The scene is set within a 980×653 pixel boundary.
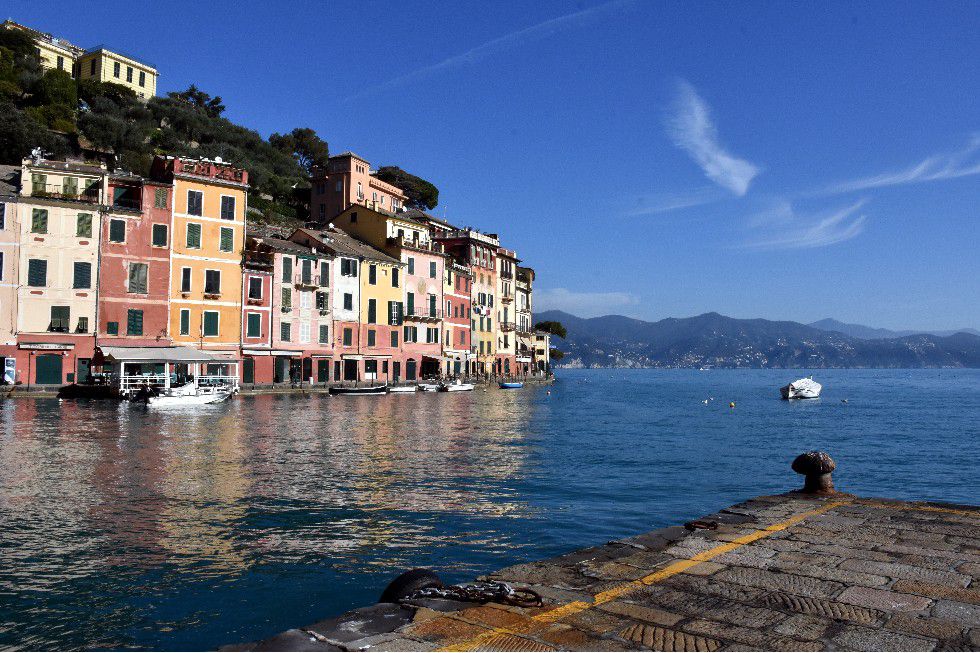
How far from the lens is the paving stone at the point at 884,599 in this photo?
569 centimetres

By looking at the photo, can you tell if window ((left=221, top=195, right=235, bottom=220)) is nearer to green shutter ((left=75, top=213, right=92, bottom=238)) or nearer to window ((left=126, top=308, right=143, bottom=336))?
green shutter ((left=75, top=213, right=92, bottom=238))

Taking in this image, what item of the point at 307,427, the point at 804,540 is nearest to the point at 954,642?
the point at 804,540

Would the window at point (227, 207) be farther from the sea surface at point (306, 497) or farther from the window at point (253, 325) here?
the sea surface at point (306, 497)

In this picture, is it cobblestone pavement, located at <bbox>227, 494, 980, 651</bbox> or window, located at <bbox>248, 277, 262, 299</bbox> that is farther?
window, located at <bbox>248, 277, 262, 299</bbox>

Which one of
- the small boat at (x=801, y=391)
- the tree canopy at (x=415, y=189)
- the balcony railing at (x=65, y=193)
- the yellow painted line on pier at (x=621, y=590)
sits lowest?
the small boat at (x=801, y=391)

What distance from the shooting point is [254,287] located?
2085 inches

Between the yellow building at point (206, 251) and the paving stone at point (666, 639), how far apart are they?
1927 inches

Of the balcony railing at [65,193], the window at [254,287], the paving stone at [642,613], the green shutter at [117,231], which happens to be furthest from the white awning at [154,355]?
the paving stone at [642,613]

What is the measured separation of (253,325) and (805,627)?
51.5 metres

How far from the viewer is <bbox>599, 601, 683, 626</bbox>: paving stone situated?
17.5ft

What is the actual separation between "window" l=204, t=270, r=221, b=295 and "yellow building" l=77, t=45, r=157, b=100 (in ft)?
164

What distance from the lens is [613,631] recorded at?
5137 millimetres

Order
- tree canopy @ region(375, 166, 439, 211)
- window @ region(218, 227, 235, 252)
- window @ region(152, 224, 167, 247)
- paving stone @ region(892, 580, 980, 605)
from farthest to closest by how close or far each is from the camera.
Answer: tree canopy @ region(375, 166, 439, 211), window @ region(218, 227, 235, 252), window @ region(152, 224, 167, 247), paving stone @ region(892, 580, 980, 605)

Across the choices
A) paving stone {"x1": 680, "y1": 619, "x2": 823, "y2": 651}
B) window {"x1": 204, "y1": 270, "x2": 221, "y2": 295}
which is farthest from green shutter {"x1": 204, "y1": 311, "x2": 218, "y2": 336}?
paving stone {"x1": 680, "y1": 619, "x2": 823, "y2": 651}
